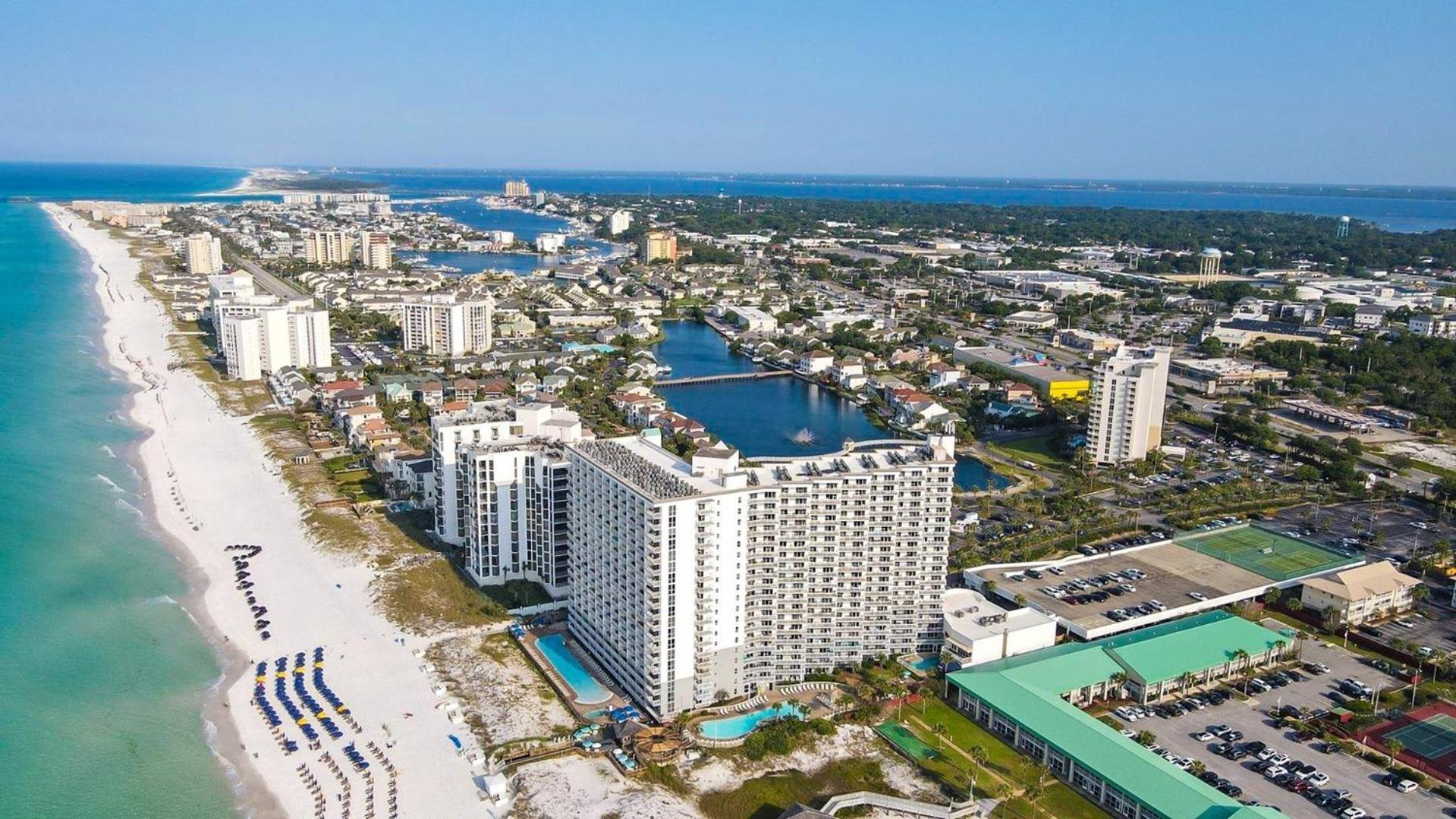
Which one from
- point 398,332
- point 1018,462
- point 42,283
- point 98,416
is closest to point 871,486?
point 1018,462

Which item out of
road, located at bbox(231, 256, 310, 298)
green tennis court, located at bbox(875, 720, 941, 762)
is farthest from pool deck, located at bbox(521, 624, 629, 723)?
road, located at bbox(231, 256, 310, 298)

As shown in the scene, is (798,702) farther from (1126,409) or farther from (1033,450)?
(1033,450)

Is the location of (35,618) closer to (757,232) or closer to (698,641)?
(698,641)

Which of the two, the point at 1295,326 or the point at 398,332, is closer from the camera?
the point at 398,332

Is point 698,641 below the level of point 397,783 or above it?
above

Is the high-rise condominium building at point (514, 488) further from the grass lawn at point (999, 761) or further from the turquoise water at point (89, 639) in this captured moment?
the grass lawn at point (999, 761)

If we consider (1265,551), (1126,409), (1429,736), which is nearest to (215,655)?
(1429,736)

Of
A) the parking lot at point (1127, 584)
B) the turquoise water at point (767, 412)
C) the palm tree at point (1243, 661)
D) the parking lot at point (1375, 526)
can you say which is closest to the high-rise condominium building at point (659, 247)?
the turquoise water at point (767, 412)
